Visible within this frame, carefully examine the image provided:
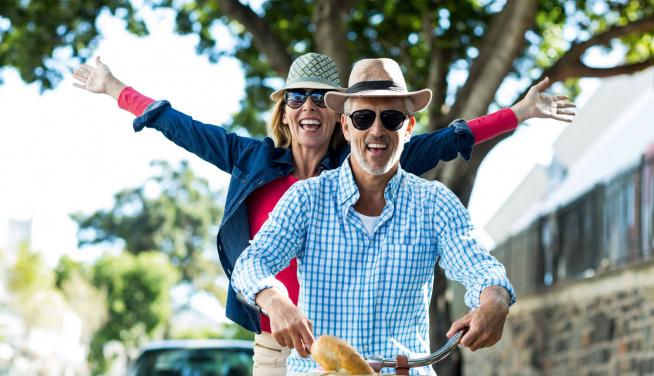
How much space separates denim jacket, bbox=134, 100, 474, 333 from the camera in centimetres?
518

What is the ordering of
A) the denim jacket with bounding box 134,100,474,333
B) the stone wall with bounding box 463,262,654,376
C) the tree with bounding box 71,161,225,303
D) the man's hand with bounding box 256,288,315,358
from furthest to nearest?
the tree with bounding box 71,161,225,303
the stone wall with bounding box 463,262,654,376
the denim jacket with bounding box 134,100,474,333
the man's hand with bounding box 256,288,315,358

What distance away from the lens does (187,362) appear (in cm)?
930

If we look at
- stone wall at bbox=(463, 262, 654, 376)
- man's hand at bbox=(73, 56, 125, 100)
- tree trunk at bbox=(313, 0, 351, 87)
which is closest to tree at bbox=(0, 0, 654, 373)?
tree trunk at bbox=(313, 0, 351, 87)

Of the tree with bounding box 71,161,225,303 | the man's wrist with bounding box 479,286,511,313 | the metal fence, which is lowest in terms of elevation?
the man's wrist with bounding box 479,286,511,313

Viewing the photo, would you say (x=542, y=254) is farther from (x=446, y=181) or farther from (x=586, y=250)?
(x=446, y=181)

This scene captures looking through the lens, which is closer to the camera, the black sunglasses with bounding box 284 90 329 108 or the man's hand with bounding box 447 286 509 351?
the man's hand with bounding box 447 286 509 351

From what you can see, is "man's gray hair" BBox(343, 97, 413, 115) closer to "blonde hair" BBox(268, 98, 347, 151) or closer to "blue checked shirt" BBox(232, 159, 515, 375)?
"blue checked shirt" BBox(232, 159, 515, 375)

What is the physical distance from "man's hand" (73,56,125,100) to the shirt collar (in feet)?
7.23

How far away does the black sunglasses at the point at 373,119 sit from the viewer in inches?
150

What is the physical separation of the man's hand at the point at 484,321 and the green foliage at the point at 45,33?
12104mm

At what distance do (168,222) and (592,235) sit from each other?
276 feet

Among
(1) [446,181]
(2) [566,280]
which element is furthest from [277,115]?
(2) [566,280]

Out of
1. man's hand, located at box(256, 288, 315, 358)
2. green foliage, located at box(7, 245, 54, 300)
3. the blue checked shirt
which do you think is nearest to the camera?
man's hand, located at box(256, 288, 315, 358)

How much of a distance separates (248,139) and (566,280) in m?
11.2
